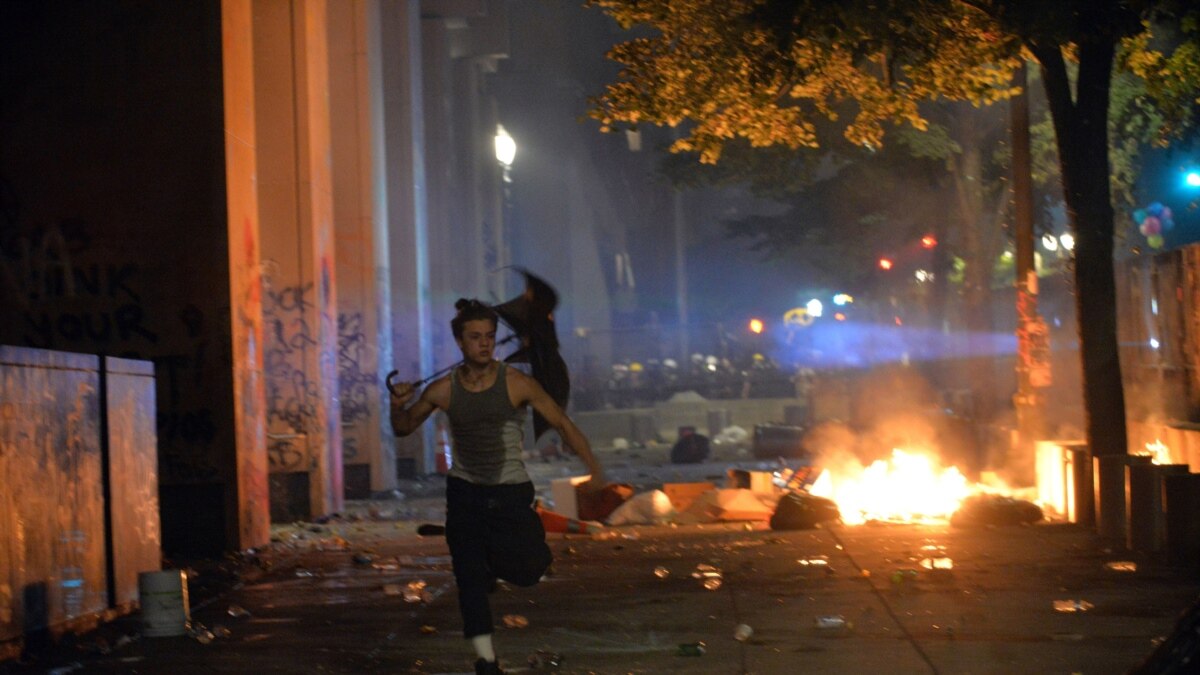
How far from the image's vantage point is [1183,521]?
9.81m

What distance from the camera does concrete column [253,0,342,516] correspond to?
1602cm

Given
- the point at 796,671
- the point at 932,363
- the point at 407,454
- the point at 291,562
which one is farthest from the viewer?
the point at 932,363

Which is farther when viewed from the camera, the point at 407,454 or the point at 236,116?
the point at 407,454

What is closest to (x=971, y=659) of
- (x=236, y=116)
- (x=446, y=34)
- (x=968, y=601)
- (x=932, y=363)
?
(x=968, y=601)

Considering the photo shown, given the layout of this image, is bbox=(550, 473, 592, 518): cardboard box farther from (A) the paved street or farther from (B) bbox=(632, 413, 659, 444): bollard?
(B) bbox=(632, 413, 659, 444): bollard

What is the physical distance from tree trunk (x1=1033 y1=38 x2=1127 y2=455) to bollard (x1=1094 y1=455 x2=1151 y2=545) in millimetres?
858

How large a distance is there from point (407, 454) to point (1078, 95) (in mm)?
13467

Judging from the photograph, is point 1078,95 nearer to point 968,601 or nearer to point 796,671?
point 968,601

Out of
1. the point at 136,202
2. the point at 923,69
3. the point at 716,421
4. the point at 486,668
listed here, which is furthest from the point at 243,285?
the point at 716,421

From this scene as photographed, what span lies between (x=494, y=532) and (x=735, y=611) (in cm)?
256

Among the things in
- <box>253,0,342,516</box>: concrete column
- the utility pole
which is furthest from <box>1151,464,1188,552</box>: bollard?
<box>253,0,342,516</box>: concrete column

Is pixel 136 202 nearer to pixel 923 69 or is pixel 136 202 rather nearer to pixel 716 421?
pixel 923 69

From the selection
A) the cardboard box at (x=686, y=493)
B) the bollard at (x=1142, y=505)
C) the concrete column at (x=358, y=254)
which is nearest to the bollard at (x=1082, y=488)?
the bollard at (x=1142, y=505)

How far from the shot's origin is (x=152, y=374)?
9961mm
